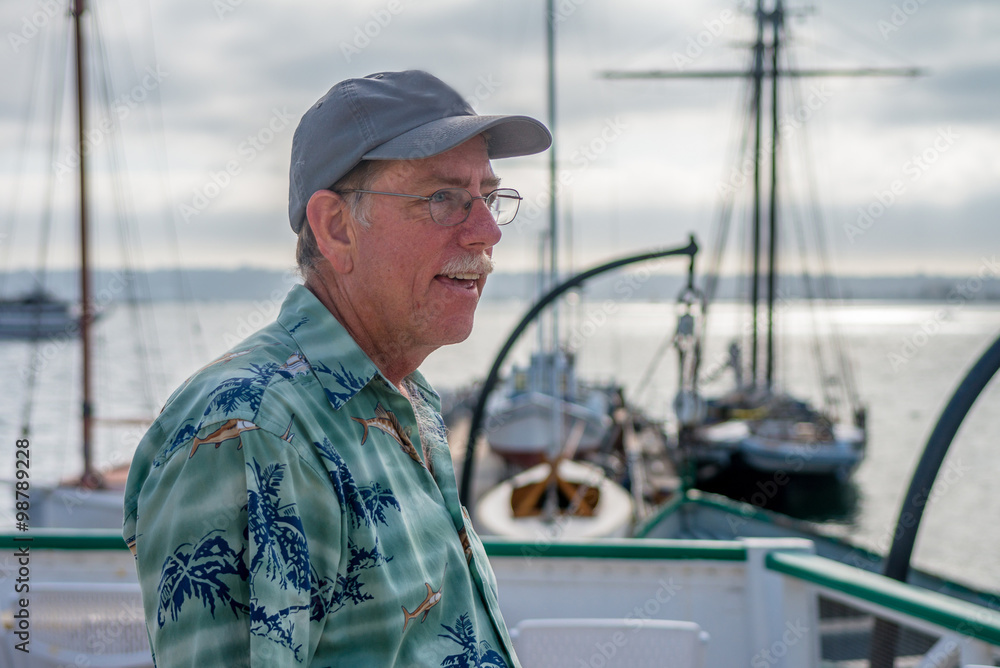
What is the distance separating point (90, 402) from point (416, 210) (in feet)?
41.4

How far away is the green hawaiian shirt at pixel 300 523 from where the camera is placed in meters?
1.02

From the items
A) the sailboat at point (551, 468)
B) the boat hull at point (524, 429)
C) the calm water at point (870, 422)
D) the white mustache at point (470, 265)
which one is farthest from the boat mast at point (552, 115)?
the white mustache at point (470, 265)

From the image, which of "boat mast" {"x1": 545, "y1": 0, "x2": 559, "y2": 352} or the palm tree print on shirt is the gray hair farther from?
"boat mast" {"x1": 545, "y1": 0, "x2": 559, "y2": 352}

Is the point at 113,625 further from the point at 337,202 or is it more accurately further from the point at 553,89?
the point at 553,89

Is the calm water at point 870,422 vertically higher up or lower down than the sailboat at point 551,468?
lower down

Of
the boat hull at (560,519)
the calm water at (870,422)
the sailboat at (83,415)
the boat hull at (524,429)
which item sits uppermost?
the sailboat at (83,415)

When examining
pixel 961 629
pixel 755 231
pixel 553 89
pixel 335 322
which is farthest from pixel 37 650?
pixel 755 231

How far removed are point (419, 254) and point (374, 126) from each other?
0.84 feet

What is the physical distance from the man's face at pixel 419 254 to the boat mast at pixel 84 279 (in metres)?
12.4

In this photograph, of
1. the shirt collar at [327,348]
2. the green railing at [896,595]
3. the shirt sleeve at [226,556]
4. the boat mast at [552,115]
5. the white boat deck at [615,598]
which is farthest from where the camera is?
the boat mast at [552,115]

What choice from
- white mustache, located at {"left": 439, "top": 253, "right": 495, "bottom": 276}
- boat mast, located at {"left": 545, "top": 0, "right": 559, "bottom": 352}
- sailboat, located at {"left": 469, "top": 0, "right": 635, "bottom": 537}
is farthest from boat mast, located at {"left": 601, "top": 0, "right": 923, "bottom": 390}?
white mustache, located at {"left": 439, "top": 253, "right": 495, "bottom": 276}

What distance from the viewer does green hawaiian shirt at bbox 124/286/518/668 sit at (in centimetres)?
102

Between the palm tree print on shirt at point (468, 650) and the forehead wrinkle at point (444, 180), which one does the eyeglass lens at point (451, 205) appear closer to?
the forehead wrinkle at point (444, 180)

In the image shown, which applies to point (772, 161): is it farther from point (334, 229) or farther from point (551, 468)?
point (334, 229)
